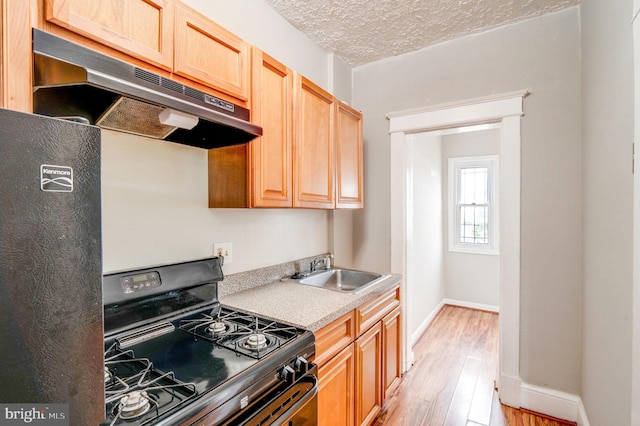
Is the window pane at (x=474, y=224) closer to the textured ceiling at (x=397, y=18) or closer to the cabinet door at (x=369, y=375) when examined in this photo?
the textured ceiling at (x=397, y=18)

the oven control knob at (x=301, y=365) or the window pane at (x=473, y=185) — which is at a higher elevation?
the window pane at (x=473, y=185)

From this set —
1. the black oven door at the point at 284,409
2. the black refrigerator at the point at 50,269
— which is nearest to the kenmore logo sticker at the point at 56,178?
the black refrigerator at the point at 50,269

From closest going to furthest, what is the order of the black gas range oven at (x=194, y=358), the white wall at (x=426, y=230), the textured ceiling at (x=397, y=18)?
the black gas range oven at (x=194, y=358), the textured ceiling at (x=397, y=18), the white wall at (x=426, y=230)

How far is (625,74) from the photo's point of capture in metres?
1.19

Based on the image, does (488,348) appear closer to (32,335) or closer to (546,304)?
(546,304)

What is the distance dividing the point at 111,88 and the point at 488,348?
3.56 metres

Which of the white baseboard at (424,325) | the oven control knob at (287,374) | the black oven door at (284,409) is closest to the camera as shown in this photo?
the black oven door at (284,409)

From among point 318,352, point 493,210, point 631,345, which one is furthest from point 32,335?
point 493,210

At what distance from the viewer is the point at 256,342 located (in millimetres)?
1116

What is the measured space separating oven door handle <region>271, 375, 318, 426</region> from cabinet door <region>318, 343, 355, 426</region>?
0.13m

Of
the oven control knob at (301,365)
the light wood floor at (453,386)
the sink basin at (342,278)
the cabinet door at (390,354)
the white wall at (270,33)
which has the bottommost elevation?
the light wood floor at (453,386)

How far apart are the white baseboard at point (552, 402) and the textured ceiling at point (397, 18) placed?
2.56 m

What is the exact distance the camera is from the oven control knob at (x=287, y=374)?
3.49ft

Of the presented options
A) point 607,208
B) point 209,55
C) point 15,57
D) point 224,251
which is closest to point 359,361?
point 224,251
